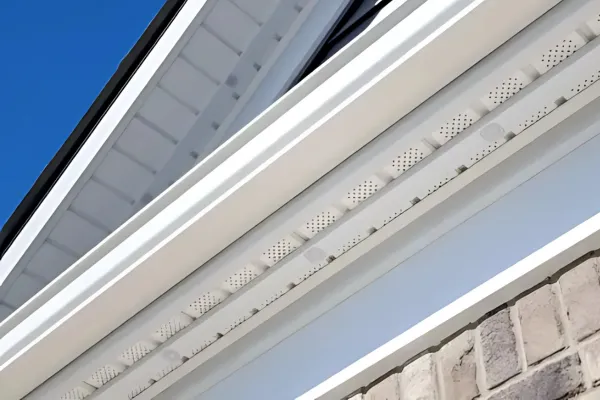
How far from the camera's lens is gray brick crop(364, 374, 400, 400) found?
1.89 meters

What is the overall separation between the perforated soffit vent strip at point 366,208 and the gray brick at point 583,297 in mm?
423

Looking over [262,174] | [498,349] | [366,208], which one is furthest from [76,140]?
[498,349]

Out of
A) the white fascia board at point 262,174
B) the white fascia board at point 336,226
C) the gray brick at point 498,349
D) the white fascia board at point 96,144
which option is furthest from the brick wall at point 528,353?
the white fascia board at point 96,144

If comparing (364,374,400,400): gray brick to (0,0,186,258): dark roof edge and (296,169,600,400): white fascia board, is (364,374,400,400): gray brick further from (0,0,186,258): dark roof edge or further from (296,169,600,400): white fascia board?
(0,0,186,258): dark roof edge

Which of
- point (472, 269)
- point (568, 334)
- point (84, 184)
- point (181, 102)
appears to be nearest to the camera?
point (568, 334)

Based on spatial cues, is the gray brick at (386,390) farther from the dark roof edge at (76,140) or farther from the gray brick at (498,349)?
the dark roof edge at (76,140)

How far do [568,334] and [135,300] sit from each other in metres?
1.16

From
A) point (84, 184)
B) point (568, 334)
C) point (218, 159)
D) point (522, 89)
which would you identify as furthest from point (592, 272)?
point (84, 184)

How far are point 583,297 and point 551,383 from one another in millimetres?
183

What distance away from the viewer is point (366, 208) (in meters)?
2.11

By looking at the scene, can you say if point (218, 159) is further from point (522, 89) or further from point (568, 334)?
point (568, 334)

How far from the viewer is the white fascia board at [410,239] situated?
1.92 meters

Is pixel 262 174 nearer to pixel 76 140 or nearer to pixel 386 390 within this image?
pixel 386 390

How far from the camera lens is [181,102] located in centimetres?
407
